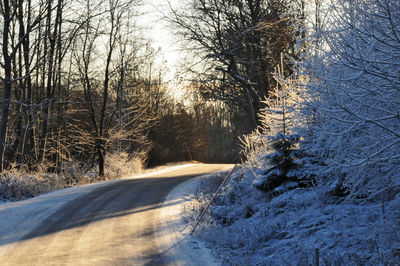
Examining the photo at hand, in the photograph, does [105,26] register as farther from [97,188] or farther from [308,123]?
[308,123]

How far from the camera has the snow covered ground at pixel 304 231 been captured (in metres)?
5.73

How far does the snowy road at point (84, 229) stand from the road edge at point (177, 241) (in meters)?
0.13

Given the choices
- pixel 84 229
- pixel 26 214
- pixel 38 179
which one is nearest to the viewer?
pixel 84 229

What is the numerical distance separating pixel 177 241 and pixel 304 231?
8.73ft

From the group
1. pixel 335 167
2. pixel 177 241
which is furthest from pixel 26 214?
pixel 335 167

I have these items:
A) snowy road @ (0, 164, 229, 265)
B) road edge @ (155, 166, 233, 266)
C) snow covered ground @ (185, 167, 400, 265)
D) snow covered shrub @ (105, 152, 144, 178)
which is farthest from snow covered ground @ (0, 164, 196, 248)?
snow covered shrub @ (105, 152, 144, 178)

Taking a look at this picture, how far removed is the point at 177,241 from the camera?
26.4 ft

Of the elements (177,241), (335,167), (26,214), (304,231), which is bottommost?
(177,241)

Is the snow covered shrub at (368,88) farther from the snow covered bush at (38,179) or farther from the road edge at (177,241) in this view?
the snow covered bush at (38,179)

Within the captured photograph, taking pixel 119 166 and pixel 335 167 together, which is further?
pixel 119 166

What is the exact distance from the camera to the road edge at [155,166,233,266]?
6.86m

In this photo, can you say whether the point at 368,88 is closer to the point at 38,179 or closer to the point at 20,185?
the point at 20,185

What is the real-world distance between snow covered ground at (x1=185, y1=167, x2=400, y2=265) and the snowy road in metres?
1.36

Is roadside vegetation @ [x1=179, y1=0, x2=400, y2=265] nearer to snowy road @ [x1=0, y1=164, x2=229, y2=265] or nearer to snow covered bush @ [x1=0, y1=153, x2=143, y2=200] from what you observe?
snowy road @ [x1=0, y1=164, x2=229, y2=265]
